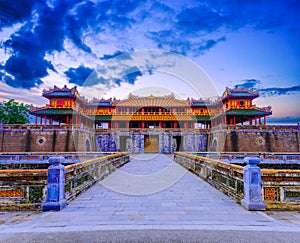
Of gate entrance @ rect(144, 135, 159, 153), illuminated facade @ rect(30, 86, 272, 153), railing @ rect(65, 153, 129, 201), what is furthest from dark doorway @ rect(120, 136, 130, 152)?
railing @ rect(65, 153, 129, 201)

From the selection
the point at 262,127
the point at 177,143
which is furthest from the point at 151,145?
the point at 262,127

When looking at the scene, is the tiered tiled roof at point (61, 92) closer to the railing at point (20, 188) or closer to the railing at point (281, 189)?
the railing at point (20, 188)

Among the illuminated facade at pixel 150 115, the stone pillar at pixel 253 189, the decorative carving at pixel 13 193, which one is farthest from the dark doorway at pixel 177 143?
the decorative carving at pixel 13 193

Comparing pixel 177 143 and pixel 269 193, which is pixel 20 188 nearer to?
pixel 269 193

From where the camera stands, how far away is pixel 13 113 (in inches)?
1623

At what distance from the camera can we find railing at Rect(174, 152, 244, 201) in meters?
6.18

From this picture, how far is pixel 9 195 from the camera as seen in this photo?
5.39m

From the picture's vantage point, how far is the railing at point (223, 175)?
6.18 metres

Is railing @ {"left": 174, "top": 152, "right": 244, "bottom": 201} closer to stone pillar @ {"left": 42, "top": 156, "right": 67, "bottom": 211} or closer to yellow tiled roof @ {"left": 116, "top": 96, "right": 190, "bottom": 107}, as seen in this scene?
stone pillar @ {"left": 42, "top": 156, "right": 67, "bottom": 211}

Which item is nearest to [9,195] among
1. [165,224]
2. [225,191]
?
[165,224]

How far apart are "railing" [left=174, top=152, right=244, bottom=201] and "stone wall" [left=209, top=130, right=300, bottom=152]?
17.9 meters

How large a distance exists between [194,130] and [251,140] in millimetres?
7606

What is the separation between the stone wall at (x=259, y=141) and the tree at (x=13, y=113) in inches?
1394

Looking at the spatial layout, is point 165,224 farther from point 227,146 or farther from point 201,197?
point 227,146
